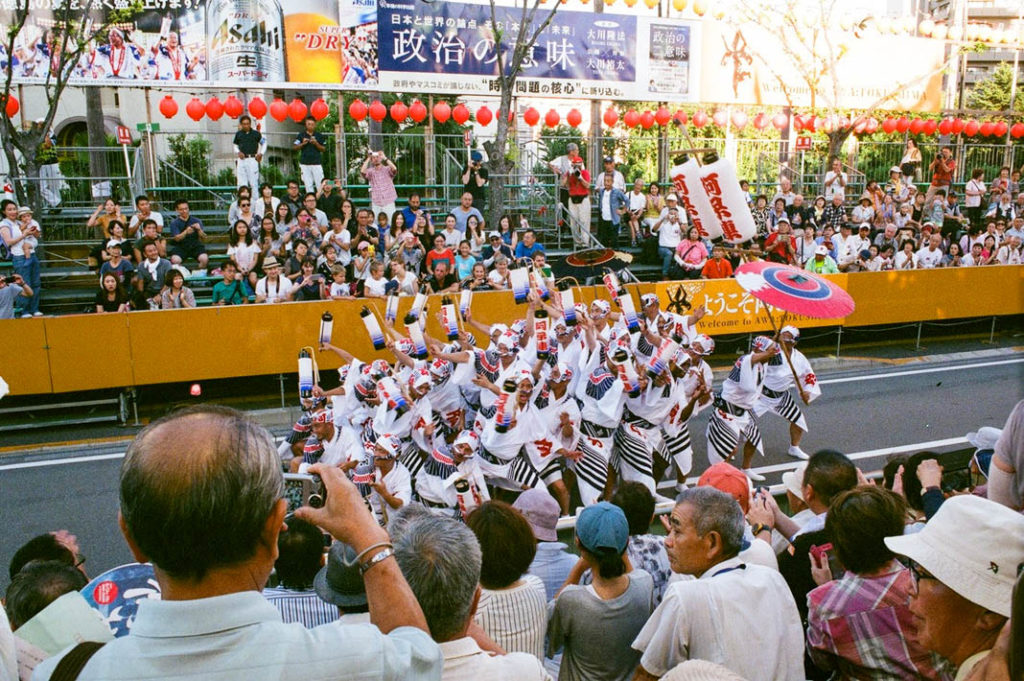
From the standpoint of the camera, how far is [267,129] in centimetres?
2411

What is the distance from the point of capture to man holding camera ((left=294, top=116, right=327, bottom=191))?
47.6 feet

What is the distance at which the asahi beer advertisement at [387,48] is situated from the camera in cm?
1541

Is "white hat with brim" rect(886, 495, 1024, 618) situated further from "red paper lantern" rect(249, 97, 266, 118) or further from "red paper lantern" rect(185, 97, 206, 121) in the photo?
"red paper lantern" rect(185, 97, 206, 121)

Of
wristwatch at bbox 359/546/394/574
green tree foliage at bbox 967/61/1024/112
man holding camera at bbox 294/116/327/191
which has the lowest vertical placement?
wristwatch at bbox 359/546/394/574

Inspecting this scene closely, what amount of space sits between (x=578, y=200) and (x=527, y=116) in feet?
7.19

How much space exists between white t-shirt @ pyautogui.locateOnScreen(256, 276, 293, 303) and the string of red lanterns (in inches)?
193

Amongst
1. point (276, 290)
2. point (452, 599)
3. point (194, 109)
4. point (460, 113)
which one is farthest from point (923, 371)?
point (194, 109)

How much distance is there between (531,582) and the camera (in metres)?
3.27

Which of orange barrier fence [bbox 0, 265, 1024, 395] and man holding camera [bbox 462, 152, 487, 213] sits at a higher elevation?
man holding camera [bbox 462, 152, 487, 213]

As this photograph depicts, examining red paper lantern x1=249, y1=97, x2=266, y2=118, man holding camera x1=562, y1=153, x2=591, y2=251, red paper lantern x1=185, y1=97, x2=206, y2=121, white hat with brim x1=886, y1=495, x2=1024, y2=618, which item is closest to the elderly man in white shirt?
man holding camera x1=562, y1=153, x2=591, y2=251

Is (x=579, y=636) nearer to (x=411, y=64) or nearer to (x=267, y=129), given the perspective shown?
(x=411, y=64)

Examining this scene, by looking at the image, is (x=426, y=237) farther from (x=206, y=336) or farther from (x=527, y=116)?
(x=527, y=116)

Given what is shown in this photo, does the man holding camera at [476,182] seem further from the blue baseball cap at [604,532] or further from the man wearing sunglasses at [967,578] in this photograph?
the man wearing sunglasses at [967,578]

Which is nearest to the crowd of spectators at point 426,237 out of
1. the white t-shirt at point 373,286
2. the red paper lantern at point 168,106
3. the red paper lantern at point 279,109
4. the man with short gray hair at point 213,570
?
the white t-shirt at point 373,286
